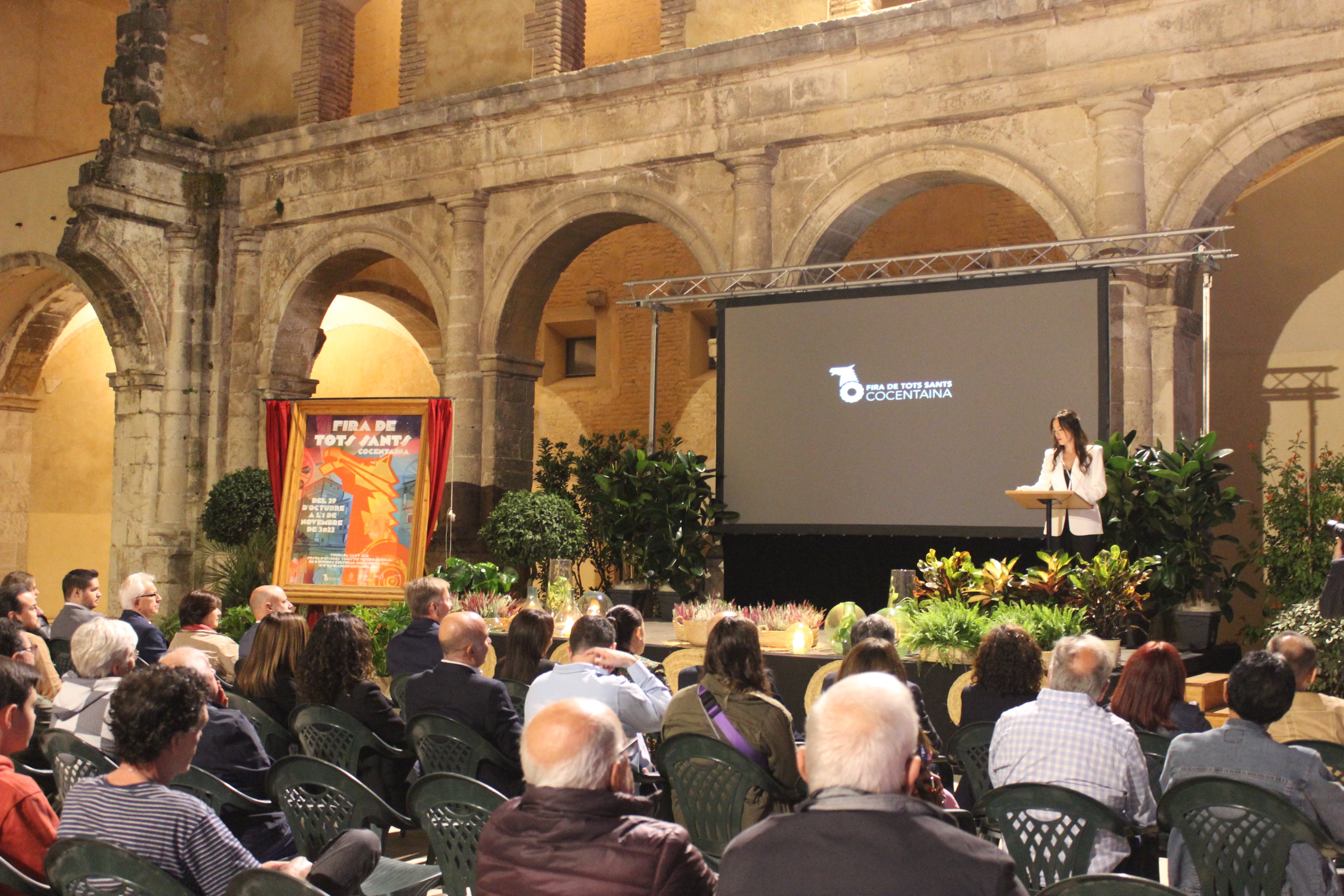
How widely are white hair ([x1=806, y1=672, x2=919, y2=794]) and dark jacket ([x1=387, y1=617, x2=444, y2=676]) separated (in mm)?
3895

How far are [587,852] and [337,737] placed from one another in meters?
2.36

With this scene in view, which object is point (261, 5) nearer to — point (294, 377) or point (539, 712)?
point (294, 377)

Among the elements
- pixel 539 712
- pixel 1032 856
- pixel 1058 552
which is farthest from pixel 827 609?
pixel 539 712

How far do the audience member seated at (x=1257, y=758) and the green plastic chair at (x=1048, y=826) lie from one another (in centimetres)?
27

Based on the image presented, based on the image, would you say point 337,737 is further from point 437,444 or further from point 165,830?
point 437,444

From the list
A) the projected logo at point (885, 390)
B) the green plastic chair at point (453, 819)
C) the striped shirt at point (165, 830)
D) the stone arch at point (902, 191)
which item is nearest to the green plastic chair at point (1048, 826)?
the green plastic chair at point (453, 819)

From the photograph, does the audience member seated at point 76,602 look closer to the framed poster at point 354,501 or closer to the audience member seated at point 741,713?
the framed poster at point 354,501

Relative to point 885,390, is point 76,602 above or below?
below

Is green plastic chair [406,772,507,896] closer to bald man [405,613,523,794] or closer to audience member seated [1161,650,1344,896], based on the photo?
bald man [405,613,523,794]

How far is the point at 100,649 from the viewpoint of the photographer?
4359 mm

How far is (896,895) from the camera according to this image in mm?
2143

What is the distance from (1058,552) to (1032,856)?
17.8ft

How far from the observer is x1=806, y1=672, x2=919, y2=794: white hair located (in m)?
2.25

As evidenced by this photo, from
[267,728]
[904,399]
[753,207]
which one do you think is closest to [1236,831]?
[267,728]
